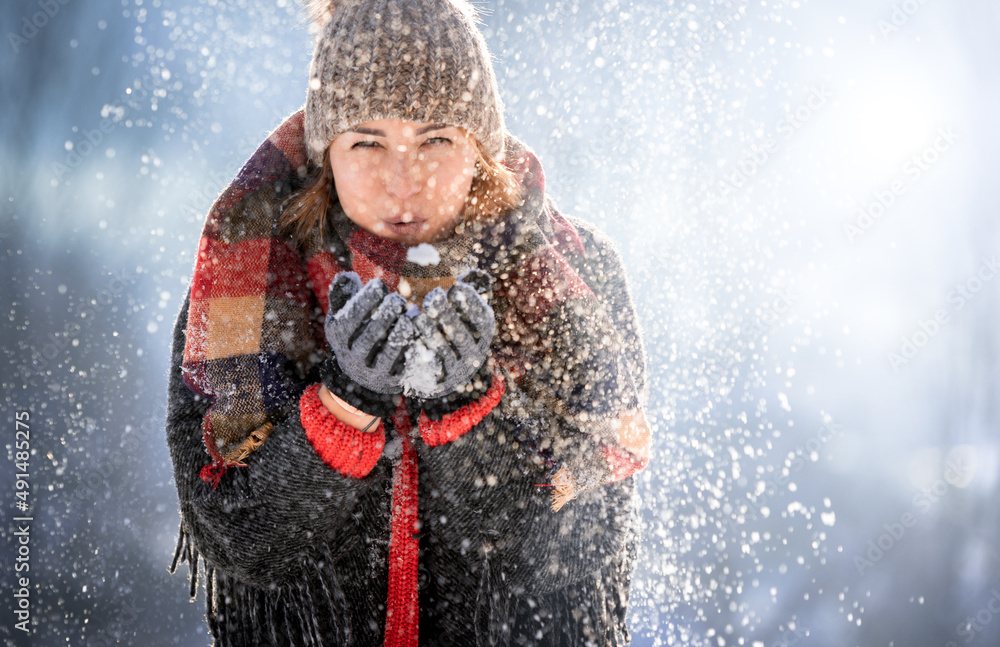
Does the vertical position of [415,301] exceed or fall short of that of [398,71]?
it falls short

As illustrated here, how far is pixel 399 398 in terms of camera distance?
76 cm

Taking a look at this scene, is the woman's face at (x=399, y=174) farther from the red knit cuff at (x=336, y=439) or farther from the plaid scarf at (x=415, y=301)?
the red knit cuff at (x=336, y=439)

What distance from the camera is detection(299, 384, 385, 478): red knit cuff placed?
0.76m

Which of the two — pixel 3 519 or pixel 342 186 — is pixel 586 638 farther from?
pixel 3 519

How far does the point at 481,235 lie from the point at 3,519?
2.60 m

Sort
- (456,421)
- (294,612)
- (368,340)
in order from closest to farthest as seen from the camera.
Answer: (368,340), (456,421), (294,612)

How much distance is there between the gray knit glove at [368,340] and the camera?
0.68 metres

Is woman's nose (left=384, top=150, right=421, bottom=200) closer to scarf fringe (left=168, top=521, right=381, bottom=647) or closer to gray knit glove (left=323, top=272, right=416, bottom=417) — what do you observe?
gray knit glove (left=323, top=272, right=416, bottom=417)

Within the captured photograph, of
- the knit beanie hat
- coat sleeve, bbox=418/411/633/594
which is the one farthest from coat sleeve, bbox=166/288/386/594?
the knit beanie hat

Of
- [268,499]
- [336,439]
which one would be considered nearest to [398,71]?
[336,439]

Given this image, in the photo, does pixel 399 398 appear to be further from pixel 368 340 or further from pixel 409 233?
pixel 409 233

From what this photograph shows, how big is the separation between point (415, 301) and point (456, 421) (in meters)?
0.18

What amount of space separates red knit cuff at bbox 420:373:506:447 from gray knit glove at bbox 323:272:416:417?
0.08 meters

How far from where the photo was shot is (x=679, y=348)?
2148 mm
